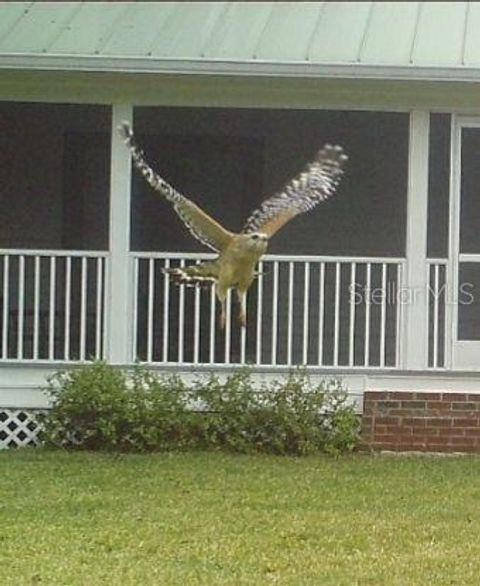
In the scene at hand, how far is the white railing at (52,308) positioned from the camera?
995 centimetres

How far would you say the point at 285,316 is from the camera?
1166 centimetres

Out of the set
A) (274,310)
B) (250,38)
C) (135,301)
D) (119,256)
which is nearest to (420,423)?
(274,310)

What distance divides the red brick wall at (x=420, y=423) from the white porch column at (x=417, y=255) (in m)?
0.32

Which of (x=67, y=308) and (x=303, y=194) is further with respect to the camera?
(x=67, y=308)

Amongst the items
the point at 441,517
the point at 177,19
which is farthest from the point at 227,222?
the point at 441,517

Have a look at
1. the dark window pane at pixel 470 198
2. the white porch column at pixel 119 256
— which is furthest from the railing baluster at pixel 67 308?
the dark window pane at pixel 470 198

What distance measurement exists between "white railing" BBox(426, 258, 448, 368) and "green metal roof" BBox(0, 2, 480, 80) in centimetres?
158

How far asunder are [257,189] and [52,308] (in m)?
2.77

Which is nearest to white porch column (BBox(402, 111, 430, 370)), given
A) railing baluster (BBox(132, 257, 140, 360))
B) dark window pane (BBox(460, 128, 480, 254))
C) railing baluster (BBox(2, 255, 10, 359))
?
dark window pane (BBox(460, 128, 480, 254))

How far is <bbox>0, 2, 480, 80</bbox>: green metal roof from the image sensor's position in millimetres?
9508

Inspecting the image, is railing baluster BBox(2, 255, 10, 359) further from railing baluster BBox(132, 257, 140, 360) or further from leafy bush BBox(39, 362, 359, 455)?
railing baluster BBox(132, 257, 140, 360)

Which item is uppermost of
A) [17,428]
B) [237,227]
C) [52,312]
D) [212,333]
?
[237,227]

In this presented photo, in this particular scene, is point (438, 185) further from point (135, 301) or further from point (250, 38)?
point (135, 301)

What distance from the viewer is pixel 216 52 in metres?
10.4
